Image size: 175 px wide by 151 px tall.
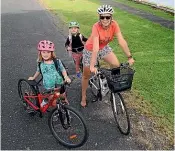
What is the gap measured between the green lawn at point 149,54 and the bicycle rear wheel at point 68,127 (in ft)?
5.95

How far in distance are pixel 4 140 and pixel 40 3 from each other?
2202 cm

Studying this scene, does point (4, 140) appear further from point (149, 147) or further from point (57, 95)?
point (149, 147)

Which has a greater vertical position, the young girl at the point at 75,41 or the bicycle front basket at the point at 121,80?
the bicycle front basket at the point at 121,80

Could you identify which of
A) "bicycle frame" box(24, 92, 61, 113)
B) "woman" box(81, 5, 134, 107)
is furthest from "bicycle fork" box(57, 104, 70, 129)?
"woman" box(81, 5, 134, 107)

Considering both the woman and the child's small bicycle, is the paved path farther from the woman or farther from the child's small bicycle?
the child's small bicycle

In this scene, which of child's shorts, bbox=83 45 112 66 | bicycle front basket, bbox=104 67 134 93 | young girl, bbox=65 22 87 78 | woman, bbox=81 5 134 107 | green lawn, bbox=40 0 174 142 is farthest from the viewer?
young girl, bbox=65 22 87 78

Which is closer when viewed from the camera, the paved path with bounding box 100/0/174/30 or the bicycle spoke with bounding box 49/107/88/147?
the bicycle spoke with bounding box 49/107/88/147

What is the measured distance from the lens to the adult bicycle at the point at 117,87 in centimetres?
510

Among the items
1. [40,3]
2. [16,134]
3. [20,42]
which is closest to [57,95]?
[16,134]

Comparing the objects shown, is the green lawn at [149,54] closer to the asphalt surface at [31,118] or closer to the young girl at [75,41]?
the asphalt surface at [31,118]

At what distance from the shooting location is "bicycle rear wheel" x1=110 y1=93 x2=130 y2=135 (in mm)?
5668

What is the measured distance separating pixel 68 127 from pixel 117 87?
1.28 metres

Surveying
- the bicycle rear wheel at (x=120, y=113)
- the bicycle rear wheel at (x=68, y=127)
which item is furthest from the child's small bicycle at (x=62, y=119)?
the bicycle rear wheel at (x=120, y=113)

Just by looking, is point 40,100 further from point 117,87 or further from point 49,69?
point 117,87
